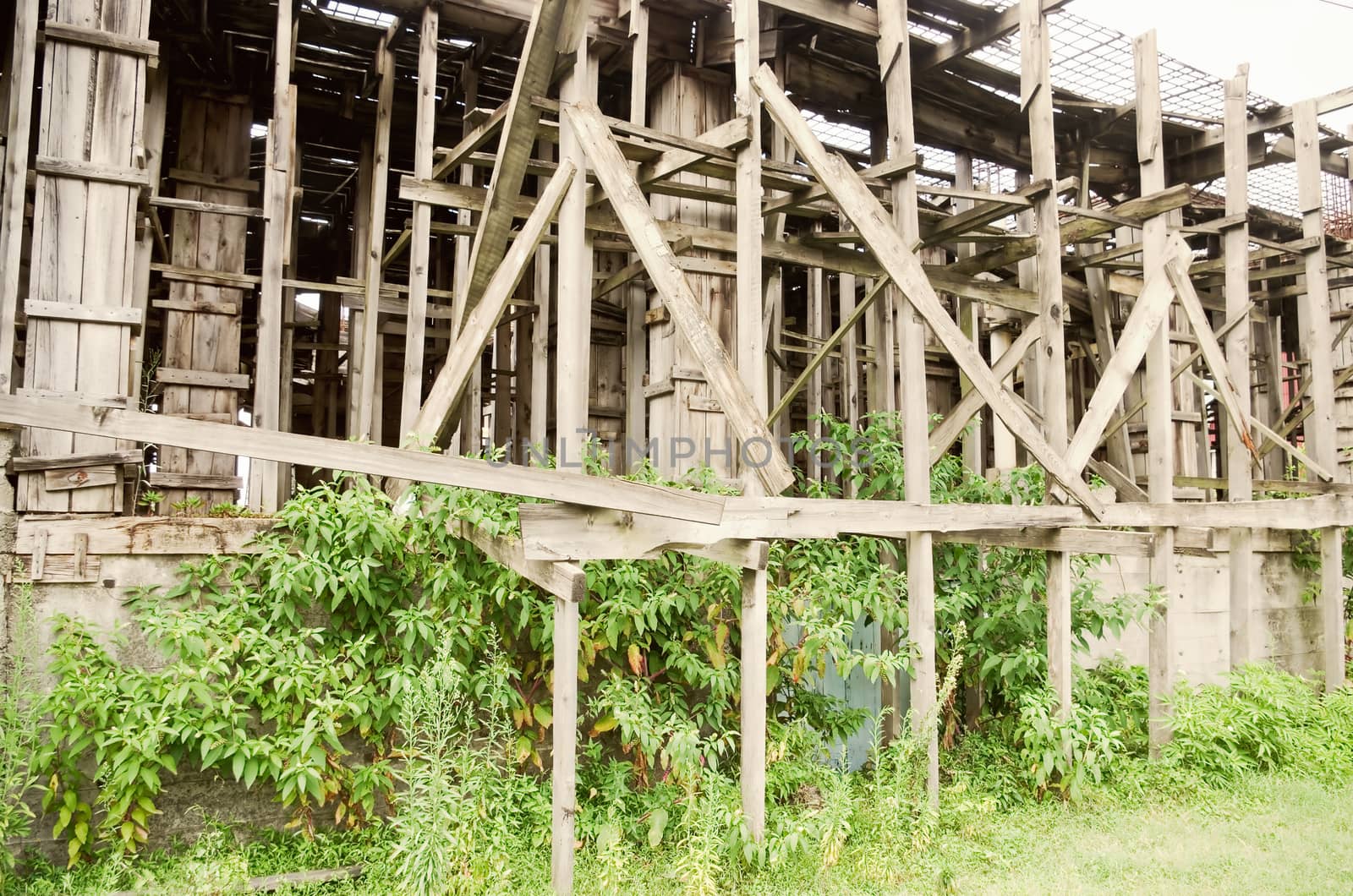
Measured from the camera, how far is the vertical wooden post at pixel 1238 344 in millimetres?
8250

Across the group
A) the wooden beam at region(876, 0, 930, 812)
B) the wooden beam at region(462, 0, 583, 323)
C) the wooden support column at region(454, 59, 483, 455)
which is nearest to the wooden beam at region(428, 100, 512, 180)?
the wooden beam at region(462, 0, 583, 323)

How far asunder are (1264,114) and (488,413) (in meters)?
16.0

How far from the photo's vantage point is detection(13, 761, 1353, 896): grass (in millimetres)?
4684

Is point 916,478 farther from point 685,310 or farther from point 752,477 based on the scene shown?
point 685,310

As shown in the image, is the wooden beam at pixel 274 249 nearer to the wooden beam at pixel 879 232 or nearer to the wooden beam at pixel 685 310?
the wooden beam at pixel 685 310

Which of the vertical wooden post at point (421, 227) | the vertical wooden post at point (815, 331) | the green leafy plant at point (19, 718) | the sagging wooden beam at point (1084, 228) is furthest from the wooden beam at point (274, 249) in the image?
the sagging wooden beam at point (1084, 228)

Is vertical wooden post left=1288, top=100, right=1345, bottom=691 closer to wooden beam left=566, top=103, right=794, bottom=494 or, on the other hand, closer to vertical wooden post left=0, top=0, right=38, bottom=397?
wooden beam left=566, top=103, right=794, bottom=494

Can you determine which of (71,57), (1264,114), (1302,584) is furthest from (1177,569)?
(71,57)

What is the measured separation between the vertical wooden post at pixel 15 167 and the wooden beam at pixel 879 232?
454 cm

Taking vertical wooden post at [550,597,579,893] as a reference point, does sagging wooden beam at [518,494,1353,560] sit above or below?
above

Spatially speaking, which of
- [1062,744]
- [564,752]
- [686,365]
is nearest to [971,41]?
[686,365]

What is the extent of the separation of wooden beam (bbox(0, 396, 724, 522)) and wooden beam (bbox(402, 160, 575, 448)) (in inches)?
51.8

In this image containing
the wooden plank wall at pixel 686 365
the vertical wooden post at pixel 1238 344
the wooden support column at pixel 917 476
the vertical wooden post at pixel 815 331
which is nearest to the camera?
the wooden support column at pixel 917 476

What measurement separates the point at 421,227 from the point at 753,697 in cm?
418
